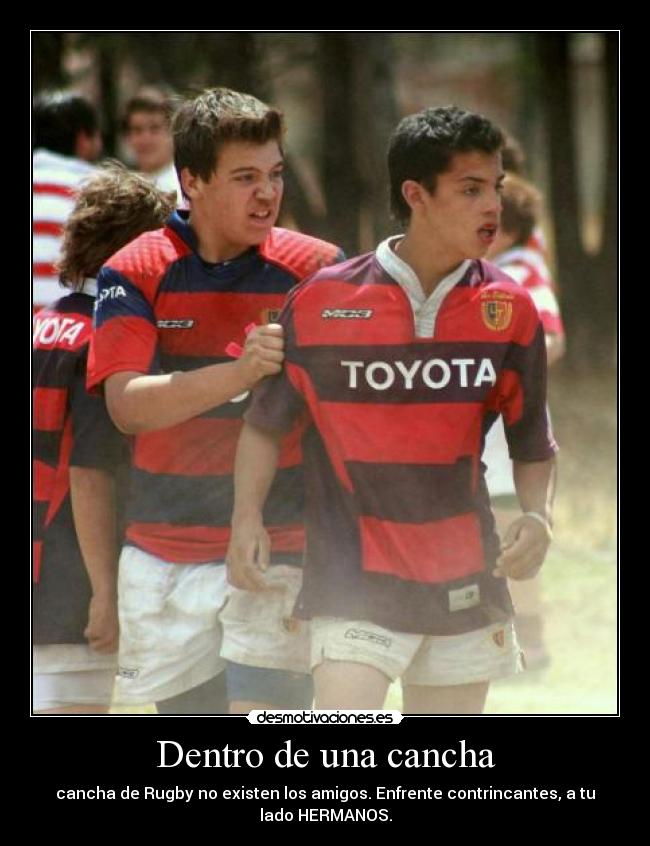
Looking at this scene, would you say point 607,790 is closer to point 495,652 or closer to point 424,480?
point 495,652

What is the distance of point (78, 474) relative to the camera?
13.0ft

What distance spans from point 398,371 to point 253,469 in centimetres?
41

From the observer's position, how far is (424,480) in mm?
3520

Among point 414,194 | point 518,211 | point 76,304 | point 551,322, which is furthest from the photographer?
point 518,211

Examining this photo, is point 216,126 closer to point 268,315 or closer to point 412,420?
point 268,315

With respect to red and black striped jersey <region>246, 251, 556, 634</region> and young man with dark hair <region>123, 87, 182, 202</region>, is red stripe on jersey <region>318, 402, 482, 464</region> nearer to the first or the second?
red and black striped jersey <region>246, 251, 556, 634</region>

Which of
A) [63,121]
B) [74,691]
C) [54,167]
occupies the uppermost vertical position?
[63,121]

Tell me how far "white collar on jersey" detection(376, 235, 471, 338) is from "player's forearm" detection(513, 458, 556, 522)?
42 centimetres

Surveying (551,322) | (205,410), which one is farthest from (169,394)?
(551,322)

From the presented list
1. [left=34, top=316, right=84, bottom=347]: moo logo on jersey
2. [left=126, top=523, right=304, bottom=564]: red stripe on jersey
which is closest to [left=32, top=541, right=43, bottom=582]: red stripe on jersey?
[left=126, top=523, right=304, bottom=564]: red stripe on jersey

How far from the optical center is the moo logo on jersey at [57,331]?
3.94 m

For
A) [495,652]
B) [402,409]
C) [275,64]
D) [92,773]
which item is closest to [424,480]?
[402,409]

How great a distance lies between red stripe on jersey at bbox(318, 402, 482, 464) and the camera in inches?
138
